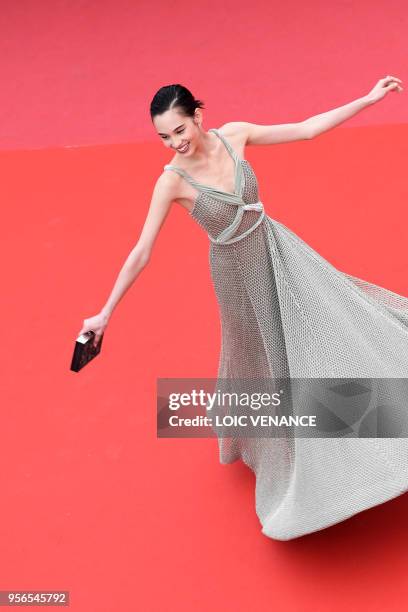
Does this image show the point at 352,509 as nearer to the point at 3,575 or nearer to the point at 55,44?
the point at 3,575

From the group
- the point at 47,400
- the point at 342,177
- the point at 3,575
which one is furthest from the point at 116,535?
the point at 342,177

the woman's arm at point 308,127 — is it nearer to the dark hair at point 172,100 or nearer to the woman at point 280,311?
the woman at point 280,311

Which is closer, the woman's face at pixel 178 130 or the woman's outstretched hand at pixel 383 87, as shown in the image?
the woman's face at pixel 178 130

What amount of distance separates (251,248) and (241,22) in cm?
235

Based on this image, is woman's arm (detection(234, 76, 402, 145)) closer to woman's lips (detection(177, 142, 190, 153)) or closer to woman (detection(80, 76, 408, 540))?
woman (detection(80, 76, 408, 540))

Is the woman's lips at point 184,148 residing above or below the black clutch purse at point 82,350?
above

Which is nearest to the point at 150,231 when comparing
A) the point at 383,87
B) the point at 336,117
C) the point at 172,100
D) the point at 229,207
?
the point at 229,207

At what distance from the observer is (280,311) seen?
2369 mm

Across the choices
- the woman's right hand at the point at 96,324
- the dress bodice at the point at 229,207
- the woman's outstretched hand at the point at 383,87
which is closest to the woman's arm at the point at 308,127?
the woman's outstretched hand at the point at 383,87

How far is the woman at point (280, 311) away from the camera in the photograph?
2.23 metres

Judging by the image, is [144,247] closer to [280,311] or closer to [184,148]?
[184,148]

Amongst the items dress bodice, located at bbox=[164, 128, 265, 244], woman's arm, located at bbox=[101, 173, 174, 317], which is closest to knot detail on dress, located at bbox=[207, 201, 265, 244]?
dress bodice, located at bbox=[164, 128, 265, 244]

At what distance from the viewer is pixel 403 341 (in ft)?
8.11

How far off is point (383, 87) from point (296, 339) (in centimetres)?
61
